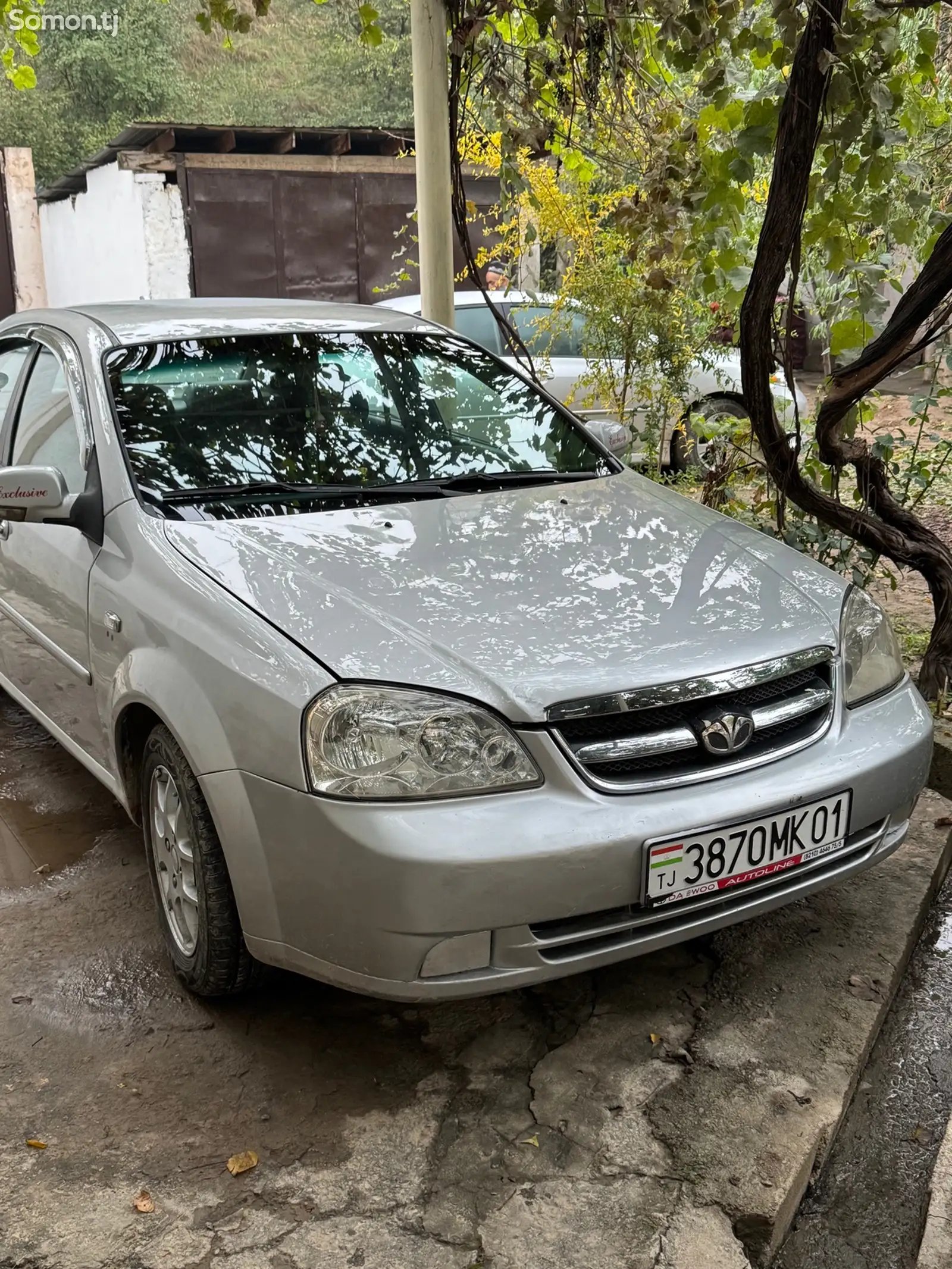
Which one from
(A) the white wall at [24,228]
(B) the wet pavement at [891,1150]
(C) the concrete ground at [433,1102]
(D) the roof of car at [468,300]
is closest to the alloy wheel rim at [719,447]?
(D) the roof of car at [468,300]

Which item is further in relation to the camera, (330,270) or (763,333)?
(330,270)

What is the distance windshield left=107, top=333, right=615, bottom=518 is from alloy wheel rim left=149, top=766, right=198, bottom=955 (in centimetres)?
65

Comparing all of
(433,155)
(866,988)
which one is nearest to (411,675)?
(866,988)

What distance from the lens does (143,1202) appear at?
6.61 feet

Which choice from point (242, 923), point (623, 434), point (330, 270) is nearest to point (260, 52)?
point (330, 270)

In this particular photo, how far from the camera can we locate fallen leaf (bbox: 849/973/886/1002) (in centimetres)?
259

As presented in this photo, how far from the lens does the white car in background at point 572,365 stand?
6.61 meters

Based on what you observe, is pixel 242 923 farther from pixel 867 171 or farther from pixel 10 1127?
pixel 867 171

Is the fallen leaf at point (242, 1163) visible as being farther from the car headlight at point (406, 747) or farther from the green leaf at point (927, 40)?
the green leaf at point (927, 40)

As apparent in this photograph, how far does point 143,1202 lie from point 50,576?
167 cm

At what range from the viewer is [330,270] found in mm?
15672

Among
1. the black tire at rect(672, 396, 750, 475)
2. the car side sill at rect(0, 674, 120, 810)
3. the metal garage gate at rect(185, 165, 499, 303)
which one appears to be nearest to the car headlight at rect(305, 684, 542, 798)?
the car side sill at rect(0, 674, 120, 810)

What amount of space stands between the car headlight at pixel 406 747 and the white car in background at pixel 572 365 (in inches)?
162

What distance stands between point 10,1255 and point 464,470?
2057mm
